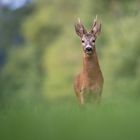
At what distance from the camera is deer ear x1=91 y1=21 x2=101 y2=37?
9.85 feet

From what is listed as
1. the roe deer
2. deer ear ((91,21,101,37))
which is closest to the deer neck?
the roe deer

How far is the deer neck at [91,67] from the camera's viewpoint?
301 cm

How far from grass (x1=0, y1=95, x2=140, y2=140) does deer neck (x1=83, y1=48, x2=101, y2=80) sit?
16 centimetres

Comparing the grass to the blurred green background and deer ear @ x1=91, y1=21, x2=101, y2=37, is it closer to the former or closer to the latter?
the blurred green background

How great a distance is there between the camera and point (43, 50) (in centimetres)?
304

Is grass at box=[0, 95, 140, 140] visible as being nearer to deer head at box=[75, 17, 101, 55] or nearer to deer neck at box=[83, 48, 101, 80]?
deer neck at box=[83, 48, 101, 80]

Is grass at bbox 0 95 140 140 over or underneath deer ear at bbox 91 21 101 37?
underneath

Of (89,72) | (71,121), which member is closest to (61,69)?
(89,72)

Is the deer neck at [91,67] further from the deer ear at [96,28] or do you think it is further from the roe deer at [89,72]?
the deer ear at [96,28]

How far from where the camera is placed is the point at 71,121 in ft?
9.72

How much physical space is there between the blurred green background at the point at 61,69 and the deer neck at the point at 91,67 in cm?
3

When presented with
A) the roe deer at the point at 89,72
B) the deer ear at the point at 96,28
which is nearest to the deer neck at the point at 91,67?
the roe deer at the point at 89,72

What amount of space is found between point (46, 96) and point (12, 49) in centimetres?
31

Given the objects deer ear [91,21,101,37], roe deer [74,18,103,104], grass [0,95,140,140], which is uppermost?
deer ear [91,21,101,37]
